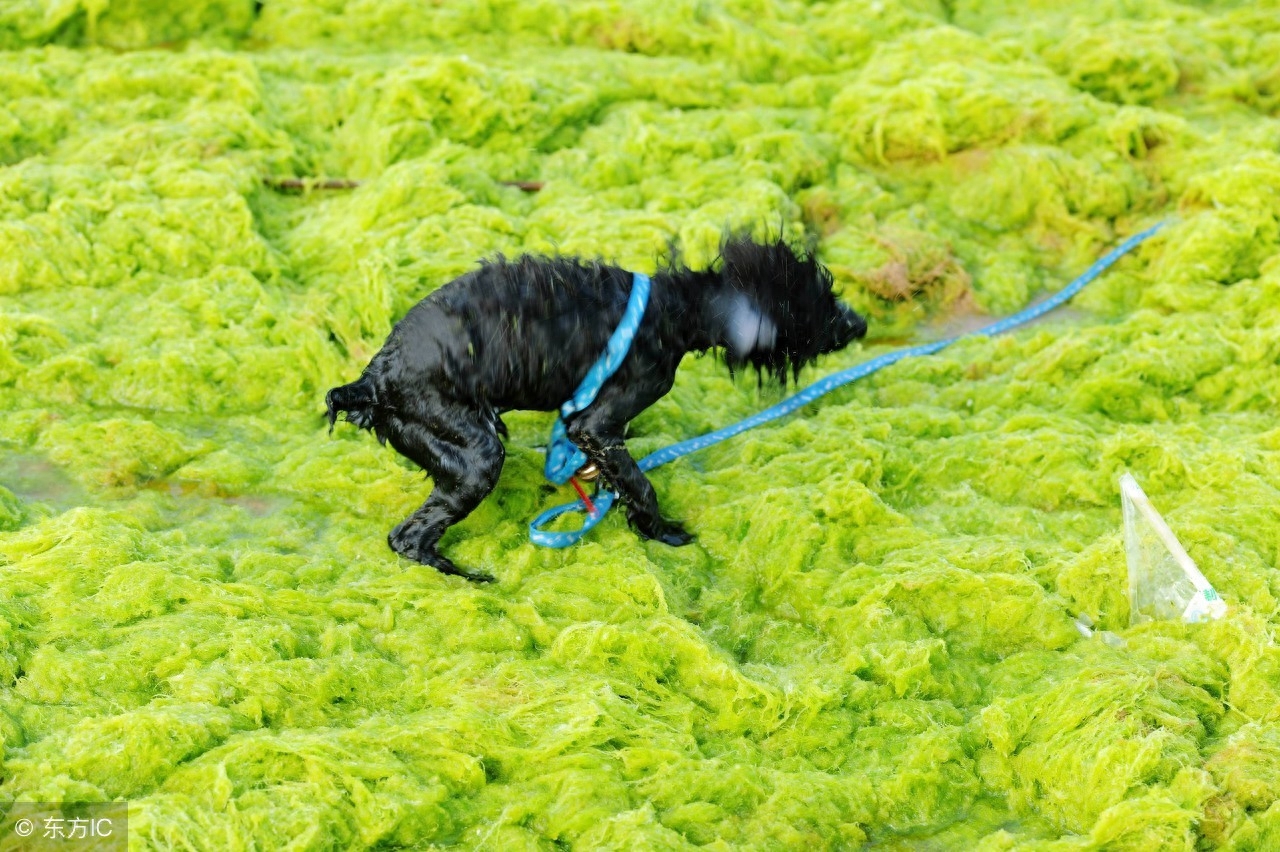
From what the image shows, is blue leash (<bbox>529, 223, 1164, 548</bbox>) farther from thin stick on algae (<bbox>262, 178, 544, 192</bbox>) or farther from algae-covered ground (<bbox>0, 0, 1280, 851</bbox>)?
Result: thin stick on algae (<bbox>262, 178, 544, 192</bbox>)

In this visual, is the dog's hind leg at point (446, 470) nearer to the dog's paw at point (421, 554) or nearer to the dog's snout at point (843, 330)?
the dog's paw at point (421, 554)

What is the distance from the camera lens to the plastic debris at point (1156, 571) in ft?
12.6

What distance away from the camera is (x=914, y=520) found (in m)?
4.61

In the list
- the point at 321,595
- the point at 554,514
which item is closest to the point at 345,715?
the point at 321,595

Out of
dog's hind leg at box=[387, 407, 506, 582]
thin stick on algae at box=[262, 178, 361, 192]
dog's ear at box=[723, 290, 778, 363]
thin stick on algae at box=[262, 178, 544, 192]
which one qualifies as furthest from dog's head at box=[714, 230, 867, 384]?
thin stick on algae at box=[262, 178, 361, 192]

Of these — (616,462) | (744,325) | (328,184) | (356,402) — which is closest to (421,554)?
(356,402)

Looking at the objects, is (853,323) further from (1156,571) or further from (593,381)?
(1156,571)

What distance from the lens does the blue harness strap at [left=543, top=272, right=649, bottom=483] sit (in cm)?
438

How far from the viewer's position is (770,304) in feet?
15.4

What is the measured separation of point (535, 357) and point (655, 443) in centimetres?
105

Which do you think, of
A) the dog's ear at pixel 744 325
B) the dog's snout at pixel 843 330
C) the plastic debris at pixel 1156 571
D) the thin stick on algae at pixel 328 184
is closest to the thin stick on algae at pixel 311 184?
the thin stick on algae at pixel 328 184

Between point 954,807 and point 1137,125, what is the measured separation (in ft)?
16.7

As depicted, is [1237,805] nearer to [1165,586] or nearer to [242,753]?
[1165,586]

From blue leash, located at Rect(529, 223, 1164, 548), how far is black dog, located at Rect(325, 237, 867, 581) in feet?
0.48
